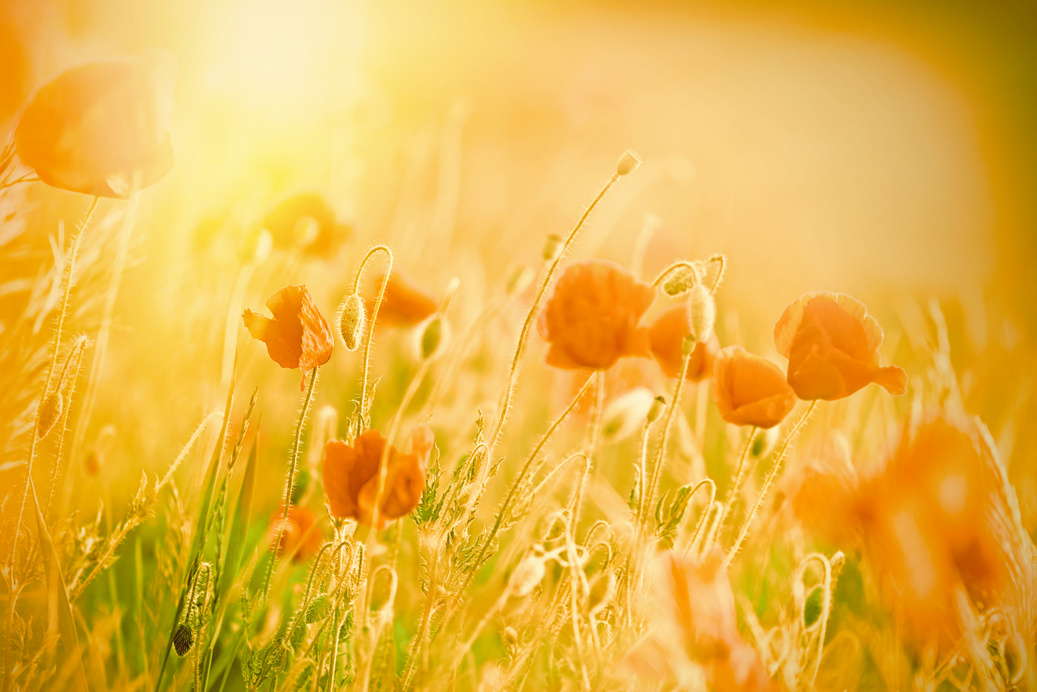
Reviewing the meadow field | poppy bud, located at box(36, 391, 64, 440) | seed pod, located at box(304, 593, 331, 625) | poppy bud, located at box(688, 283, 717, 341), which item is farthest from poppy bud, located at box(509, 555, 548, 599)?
poppy bud, located at box(36, 391, 64, 440)

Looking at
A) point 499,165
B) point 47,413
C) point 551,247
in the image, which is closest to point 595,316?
point 551,247

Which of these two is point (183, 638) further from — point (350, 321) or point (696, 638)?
point (696, 638)

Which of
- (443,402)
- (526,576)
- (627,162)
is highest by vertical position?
(627,162)

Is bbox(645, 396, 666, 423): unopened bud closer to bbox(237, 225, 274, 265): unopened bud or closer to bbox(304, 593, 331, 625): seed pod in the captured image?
bbox(304, 593, 331, 625): seed pod

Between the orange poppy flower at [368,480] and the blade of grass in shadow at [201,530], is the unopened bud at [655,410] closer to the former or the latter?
the orange poppy flower at [368,480]

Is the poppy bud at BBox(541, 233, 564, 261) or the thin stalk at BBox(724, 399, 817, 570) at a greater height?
the poppy bud at BBox(541, 233, 564, 261)

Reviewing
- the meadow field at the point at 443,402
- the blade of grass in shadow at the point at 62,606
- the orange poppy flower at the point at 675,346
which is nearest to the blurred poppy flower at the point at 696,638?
the meadow field at the point at 443,402
